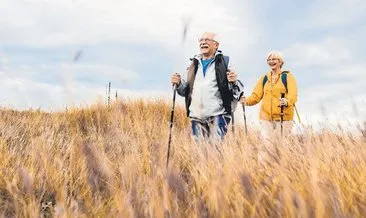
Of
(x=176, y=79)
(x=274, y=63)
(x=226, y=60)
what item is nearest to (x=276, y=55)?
(x=274, y=63)

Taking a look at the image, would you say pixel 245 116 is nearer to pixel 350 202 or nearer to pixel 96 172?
pixel 350 202

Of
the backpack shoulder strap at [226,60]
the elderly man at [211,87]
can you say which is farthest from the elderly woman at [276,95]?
the backpack shoulder strap at [226,60]

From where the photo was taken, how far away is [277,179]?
326cm

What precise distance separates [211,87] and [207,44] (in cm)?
55

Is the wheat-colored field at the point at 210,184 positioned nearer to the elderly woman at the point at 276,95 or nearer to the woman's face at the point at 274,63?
the elderly woman at the point at 276,95

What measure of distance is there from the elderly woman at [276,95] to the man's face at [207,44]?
2.89ft

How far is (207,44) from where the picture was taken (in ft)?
21.1

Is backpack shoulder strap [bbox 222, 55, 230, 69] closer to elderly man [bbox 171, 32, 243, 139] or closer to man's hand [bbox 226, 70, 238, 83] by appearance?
elderly man [bbox 171, 32, 243, 139]

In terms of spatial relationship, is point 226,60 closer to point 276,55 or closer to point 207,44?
point 207,44

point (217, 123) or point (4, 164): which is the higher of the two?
point (217, 123)

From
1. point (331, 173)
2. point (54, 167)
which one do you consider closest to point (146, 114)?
point (54, 167)

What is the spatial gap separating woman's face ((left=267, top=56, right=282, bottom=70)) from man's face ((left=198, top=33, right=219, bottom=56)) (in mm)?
993

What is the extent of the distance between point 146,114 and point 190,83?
703 centimetres

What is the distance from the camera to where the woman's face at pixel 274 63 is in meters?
7.04
